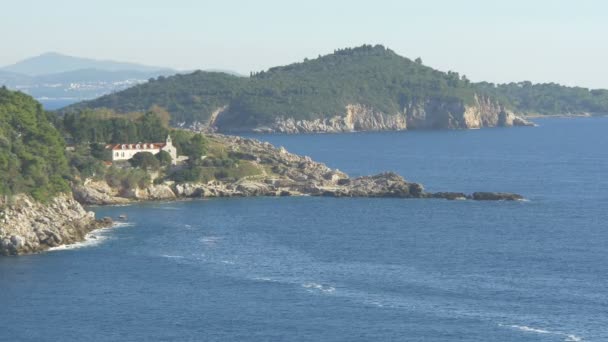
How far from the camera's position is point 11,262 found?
90.3 metres

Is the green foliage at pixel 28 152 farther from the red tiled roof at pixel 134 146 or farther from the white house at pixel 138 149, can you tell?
the red tiled roof at pixel 134 146

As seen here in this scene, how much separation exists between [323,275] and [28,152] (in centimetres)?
3956

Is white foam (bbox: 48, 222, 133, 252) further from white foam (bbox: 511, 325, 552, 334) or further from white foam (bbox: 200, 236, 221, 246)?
white foam (bbox: 511, 325, 552, 334)

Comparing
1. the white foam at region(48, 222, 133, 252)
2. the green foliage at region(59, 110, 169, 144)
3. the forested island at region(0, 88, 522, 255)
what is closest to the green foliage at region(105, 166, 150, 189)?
the forested island at region(0, 88, 522, 255)

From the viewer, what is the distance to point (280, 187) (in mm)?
136875

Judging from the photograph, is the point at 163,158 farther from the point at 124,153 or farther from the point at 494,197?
the point at 494,197

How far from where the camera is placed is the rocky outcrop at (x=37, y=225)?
308 ft

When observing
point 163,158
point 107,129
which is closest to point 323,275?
point 163,158

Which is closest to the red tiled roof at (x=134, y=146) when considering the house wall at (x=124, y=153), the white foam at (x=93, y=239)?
the house wall at (x=124, y=153)

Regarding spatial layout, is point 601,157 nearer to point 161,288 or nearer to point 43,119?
point 43,119

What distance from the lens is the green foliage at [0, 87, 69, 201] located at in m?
104

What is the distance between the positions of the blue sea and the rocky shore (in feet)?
11.0

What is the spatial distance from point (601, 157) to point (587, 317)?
422ft

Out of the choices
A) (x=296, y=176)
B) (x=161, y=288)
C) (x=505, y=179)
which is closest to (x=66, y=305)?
(x=161, y=288)
